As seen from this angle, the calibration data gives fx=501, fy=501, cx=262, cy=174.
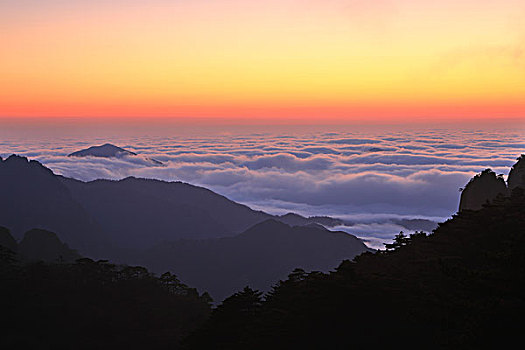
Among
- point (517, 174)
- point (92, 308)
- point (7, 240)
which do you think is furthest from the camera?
point (7, 240)

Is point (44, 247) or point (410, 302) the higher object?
point (410, 302)

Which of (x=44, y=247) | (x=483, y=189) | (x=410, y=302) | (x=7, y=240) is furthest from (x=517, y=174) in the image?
(x=44, y=247)

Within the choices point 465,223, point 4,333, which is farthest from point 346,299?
point 4,333

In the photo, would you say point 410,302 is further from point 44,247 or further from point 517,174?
point 44,247

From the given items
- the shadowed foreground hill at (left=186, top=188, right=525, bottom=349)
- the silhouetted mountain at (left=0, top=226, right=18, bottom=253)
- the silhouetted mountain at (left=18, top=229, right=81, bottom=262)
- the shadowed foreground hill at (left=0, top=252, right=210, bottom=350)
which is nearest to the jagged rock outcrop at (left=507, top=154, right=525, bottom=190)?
the shadowed foreground hill at (left=186, top=188, right=525, bottom=349)

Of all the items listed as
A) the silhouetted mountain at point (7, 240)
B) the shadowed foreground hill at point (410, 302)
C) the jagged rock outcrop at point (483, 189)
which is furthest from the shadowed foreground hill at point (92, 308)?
the silhouetted mountain at point (7, 240)

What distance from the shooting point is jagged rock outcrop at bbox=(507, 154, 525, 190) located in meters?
54.9

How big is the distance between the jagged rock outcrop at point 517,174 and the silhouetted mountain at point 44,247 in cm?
9389

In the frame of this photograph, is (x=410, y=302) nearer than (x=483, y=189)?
Yes

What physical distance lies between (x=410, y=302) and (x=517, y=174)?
38.7 metres

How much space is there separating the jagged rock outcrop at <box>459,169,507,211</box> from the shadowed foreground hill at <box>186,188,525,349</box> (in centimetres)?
1707

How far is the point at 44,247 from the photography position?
11600 cm

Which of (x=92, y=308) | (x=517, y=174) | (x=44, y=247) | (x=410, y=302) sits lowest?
(x=44, y=247)

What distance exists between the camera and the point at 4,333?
4184cm
